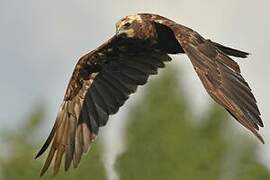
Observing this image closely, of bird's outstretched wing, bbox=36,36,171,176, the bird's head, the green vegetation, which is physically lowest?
the green vegetation

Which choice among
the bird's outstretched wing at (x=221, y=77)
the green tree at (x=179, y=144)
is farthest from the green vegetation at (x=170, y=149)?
the bird's outstretched wing at (x=221, y=77)

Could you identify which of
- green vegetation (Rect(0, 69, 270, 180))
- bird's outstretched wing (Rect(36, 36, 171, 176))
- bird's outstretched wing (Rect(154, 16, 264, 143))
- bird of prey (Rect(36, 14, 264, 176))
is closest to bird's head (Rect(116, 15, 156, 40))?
bird of prey (Rect(36, 14, 264, 176))

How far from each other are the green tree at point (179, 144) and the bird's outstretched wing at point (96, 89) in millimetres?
14450

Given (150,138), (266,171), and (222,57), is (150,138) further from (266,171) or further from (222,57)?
(222,57)

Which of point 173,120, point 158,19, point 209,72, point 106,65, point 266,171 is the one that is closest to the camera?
point 209,72

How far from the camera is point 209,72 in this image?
18891 mm

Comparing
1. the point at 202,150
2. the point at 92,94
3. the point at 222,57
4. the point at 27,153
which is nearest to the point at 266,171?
the point at 202,150

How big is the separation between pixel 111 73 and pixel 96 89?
0.35m

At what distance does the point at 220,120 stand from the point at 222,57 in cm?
2201

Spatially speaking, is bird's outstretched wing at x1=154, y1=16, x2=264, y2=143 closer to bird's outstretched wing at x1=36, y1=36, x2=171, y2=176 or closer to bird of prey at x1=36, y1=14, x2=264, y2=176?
bird of prey at x1=36, y1=14, x2=264, y2=176

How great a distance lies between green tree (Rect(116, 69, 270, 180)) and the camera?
38.7m

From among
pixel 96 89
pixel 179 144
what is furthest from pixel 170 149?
pixel 96 89

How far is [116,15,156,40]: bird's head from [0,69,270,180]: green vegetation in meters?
15.4

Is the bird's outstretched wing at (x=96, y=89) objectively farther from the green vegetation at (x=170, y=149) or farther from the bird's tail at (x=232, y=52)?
the green vegetation at (x=170, y=149)
